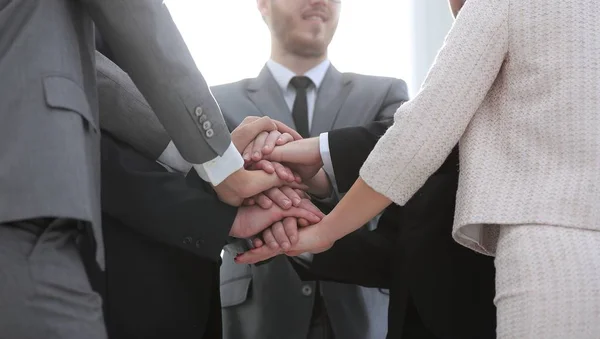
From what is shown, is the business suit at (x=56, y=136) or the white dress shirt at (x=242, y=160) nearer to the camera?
the business suit at (x=56, y=136)

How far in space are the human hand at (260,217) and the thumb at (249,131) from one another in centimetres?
18

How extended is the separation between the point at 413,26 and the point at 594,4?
233 centimetres

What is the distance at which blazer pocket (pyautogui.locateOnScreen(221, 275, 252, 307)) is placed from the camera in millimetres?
2035

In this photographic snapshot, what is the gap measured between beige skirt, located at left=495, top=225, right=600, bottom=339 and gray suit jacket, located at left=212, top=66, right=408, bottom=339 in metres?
0.87

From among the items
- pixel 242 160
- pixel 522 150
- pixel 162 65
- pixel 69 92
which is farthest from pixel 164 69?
pixel 522 150

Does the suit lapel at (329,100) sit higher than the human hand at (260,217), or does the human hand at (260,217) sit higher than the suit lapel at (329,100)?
the suit lapel at (329,100)

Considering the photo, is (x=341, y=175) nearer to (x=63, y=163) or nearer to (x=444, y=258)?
(x=444, y=258)

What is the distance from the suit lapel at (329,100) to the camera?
2.21 m

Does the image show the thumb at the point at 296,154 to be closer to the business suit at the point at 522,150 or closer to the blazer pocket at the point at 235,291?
the blazer pocket at the point at 235,291

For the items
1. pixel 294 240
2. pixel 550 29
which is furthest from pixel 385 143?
pixel 294 240

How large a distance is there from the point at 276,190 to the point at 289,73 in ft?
2.29

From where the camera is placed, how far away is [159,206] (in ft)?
5.06

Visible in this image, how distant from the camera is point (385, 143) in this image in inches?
49.5

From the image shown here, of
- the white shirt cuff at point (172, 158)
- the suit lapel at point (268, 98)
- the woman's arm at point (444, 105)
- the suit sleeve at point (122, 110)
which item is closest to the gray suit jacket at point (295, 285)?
the suit lapel at point (268, 98)
